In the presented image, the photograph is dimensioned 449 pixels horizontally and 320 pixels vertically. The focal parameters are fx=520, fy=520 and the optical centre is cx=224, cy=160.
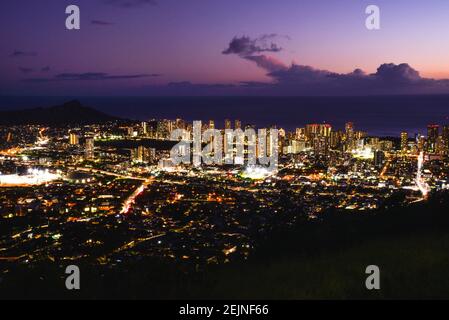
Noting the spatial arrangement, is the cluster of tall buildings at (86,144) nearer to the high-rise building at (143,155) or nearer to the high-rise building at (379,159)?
the high-rise building at (143,155)

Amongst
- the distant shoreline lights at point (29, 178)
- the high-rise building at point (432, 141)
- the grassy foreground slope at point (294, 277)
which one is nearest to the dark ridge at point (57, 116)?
the distant shoreline lights at point (29, 178)

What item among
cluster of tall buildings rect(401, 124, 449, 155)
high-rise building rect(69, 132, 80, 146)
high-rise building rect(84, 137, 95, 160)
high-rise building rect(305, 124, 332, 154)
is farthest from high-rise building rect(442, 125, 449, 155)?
high-rise building rect(69, 132, 80, 146)

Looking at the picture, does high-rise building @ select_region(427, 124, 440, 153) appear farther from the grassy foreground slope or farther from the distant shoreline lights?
the grassy foreground slope

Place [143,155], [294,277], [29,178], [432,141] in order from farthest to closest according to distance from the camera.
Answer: [432,141] → [143,155] → [29,178] → [294,277]

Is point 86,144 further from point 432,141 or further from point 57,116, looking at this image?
point 432,141

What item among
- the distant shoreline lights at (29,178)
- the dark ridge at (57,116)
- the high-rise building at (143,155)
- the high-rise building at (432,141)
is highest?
the dark ridge at (57,116)

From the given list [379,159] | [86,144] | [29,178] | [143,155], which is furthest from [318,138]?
[29,178]

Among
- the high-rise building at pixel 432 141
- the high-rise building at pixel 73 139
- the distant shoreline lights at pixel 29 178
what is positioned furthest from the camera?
the high-rise building at pixel 73 139

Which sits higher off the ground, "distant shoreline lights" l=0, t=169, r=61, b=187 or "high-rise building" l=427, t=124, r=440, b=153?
"high-rise building" l=427, t=124, r=440, b=153

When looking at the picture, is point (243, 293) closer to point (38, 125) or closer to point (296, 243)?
point (296, 243)
